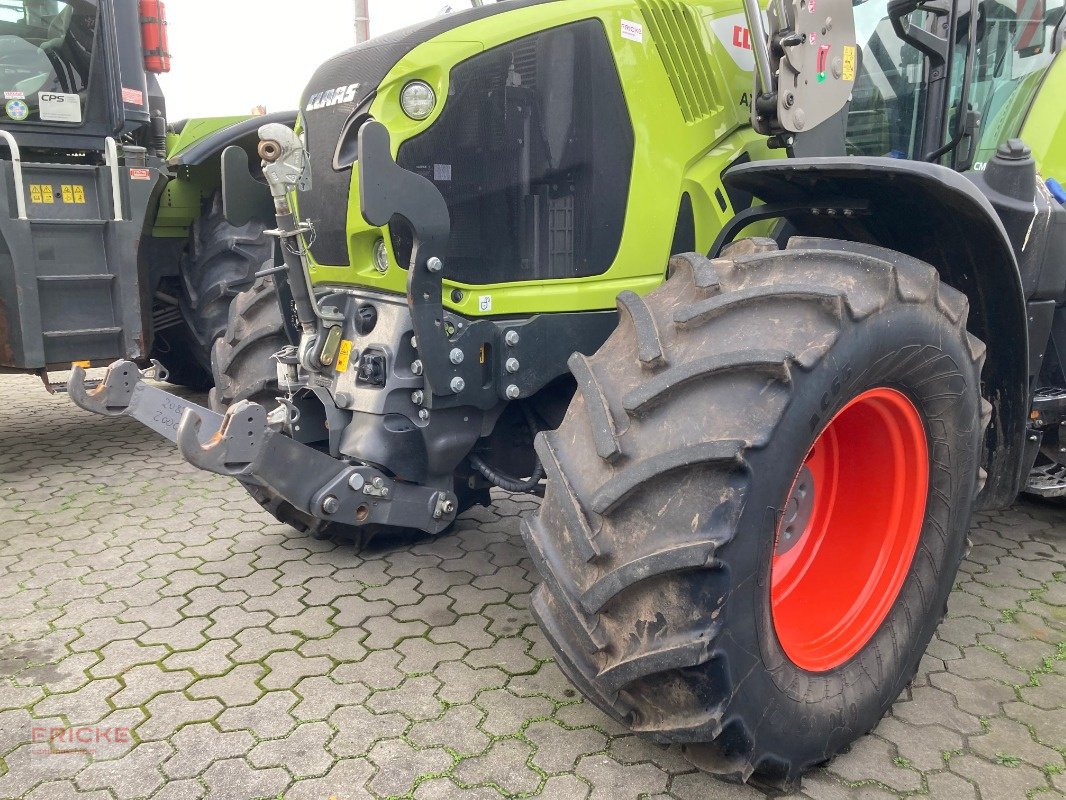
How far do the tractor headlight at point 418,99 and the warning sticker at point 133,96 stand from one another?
323 cm

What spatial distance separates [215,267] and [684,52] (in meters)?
3.21

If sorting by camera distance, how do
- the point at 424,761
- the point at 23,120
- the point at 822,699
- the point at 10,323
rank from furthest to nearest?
the point at 23,120 < the point at 10,323 < the point at 424,761 < the point at 822,699

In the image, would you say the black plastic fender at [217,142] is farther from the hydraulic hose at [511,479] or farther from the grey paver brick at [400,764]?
the grey paver brick at [400,764]

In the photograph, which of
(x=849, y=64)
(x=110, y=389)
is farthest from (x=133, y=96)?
(x=849, y=64)

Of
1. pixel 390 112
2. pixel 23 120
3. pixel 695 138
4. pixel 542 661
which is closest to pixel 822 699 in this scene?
pixel 542 661

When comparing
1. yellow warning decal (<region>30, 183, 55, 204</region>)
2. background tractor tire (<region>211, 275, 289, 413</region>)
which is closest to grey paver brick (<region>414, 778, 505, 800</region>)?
background tractor tire (<region>211, 275, 289, 413</region>)

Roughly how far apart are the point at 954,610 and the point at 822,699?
118 centimetres

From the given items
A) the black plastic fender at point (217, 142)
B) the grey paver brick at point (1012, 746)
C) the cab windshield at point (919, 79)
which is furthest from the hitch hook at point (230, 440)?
the black plastic fender at point (217, 142)

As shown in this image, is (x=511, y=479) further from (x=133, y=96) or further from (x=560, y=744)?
(x=133, y=96)

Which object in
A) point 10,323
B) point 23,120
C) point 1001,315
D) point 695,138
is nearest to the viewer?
point 1001,315

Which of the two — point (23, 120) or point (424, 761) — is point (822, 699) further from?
point (23, 120)

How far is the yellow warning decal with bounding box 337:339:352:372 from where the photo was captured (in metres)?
2.44

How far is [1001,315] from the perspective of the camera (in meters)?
2.33

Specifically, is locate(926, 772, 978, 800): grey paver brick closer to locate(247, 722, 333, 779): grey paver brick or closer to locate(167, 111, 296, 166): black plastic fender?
locate(247, 722, 333, 779): grey paver brick
